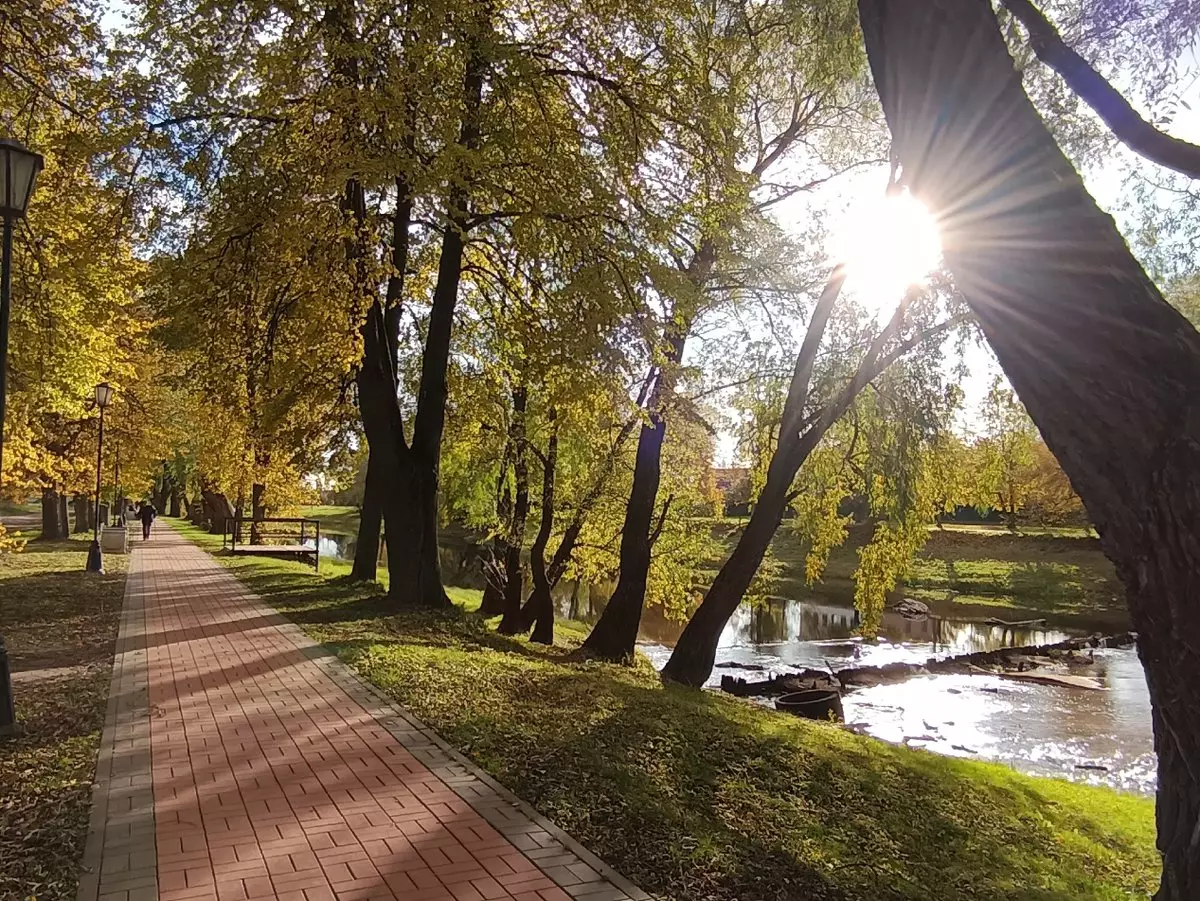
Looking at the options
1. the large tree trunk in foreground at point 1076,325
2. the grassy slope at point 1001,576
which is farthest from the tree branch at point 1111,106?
the grassy slope at point 1001,576

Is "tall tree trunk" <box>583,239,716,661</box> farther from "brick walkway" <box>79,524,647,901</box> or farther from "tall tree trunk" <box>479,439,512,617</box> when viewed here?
"brick walkway" <box>79,524,647,901</box>

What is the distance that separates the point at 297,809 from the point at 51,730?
266 centimetres

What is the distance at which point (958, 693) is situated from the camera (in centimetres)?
1952

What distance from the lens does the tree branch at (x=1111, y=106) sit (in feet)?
10.9

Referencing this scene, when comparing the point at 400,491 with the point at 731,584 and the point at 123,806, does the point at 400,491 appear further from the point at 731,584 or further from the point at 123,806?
the point at 123,806

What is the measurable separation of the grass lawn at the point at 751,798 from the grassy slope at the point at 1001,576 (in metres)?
22.9

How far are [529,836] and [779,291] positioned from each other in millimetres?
9304

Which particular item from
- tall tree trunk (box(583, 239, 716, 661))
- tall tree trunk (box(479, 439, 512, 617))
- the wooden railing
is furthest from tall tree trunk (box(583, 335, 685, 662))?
the wooden railing

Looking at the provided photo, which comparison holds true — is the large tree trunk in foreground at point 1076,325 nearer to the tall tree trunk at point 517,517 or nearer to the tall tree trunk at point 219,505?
the tall tree trunk at point 517,517

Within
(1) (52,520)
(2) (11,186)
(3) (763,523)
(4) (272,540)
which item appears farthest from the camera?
(4) (272,540)

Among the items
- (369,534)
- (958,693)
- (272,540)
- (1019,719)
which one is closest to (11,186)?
(369,534)

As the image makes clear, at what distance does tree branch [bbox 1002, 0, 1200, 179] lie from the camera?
130 inches

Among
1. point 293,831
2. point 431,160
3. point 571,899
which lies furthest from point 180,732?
point 431,160

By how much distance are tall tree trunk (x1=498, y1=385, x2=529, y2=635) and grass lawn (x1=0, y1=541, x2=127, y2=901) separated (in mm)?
6967
